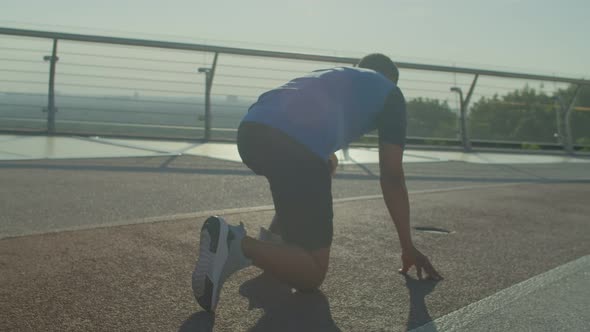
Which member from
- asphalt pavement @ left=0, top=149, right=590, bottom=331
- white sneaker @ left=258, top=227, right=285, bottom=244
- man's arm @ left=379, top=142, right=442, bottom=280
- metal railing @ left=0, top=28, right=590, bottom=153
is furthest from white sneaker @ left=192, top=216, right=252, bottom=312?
metal railing @ left=0, top=28, right=590, bottom=153

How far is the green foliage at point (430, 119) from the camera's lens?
11523 mm

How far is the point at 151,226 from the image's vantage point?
172 inches

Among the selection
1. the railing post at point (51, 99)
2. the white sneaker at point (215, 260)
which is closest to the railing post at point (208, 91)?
the railing post at point (51, 99)

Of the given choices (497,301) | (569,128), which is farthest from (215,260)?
(569,128)

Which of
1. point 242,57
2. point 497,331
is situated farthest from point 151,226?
point 242,57

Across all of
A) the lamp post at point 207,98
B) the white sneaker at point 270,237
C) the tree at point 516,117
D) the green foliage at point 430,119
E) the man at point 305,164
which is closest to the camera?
the man at point 305,164

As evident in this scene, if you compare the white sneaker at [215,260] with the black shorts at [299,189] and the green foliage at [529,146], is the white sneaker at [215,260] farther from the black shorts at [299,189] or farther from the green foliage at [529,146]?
the green foliage at [529,146]

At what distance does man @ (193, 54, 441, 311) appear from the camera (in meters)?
2.90

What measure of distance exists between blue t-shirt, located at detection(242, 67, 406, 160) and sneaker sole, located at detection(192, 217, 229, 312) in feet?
1.75

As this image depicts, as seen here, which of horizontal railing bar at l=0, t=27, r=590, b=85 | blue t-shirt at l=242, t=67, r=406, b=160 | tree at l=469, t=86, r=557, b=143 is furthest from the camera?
tree at l=469, t=86, r=557, b=143

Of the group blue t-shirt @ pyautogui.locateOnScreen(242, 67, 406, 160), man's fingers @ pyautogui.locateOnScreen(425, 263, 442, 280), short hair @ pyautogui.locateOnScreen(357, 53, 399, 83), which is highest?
short hair @ pyautogui.locateOnScreen(357, 53, 399, 83)

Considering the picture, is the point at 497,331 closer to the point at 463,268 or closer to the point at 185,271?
the point at 463,268

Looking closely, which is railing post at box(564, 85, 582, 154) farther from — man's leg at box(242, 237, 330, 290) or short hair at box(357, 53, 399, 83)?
man's leg at box(242, 237, 330, 290)

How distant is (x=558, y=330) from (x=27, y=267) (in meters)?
2.46
